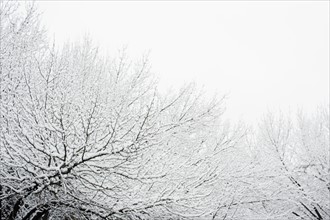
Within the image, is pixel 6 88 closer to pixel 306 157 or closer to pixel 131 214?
pixel 131 214

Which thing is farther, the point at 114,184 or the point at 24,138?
the point at 114,184

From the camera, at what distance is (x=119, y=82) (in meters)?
5.04

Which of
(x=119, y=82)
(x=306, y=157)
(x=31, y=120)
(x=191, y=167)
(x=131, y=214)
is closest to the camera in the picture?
(x=31, y=120)

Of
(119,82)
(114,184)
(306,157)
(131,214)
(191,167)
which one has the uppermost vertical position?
(306,157)

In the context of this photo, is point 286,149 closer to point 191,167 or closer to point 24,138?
point 191,167

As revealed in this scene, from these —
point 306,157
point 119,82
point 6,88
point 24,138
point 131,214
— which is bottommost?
point 131,214

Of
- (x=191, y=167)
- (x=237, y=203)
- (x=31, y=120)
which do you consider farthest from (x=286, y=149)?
(x=31, y=120)

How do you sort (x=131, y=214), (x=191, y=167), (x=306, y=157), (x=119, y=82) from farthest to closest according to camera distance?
1. (x=306, y=157)
2. (x=119, y=82)
3. (x=191, y=167)
4. (x=131, y=214)

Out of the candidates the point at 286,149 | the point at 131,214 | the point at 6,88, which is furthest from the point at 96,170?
the point at 286,149

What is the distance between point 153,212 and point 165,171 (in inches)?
23.4

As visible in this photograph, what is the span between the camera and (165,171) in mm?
3395

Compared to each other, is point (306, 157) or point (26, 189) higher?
point (306, 157)

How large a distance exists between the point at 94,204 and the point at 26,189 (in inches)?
31.9

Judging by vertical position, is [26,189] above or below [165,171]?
below
